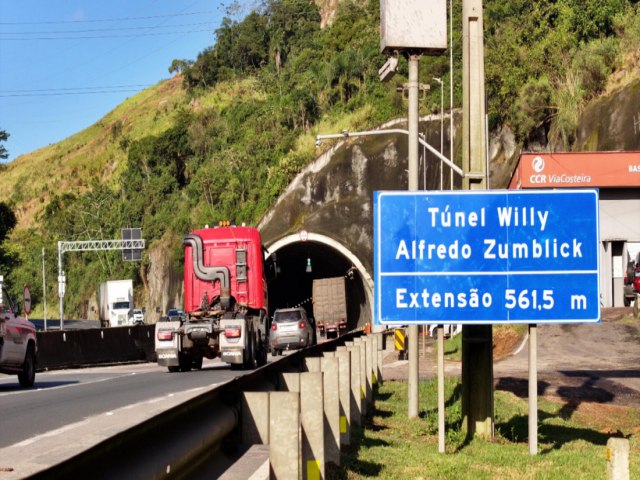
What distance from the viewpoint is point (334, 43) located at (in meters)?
113

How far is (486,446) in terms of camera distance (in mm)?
14383

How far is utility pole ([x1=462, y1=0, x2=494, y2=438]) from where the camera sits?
15281 millimetres

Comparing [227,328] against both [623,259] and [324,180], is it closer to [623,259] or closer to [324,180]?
A: [623,259]

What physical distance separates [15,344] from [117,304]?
64.1 meters

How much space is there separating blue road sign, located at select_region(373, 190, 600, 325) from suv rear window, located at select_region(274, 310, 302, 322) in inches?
1226

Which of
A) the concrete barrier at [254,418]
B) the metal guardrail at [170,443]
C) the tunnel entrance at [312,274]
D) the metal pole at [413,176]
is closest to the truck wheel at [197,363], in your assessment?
the metal pole at [413,176]

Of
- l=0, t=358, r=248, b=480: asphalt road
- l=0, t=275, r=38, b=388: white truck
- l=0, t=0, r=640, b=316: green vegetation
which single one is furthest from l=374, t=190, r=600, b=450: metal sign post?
l=0, t=0, r=640, b=316: green vegetation

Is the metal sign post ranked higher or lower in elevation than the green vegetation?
lower

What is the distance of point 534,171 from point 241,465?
1866 inches

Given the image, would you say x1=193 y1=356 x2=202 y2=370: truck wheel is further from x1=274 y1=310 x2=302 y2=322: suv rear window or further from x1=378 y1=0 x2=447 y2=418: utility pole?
x1=274 y1=310 x2=302 y2=322: suv rear window

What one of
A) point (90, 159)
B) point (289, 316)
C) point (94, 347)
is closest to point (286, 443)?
point (94, 347)

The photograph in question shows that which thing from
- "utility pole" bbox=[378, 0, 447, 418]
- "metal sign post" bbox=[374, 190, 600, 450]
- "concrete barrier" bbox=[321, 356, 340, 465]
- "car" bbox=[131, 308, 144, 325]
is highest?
"utility pole" bbox=[378, 0, 447, 418]

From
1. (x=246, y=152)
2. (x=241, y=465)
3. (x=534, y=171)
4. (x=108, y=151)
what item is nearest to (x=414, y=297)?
(x=241, y=465)

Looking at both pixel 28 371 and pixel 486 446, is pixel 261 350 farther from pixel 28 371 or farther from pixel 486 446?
pixel 486 446
